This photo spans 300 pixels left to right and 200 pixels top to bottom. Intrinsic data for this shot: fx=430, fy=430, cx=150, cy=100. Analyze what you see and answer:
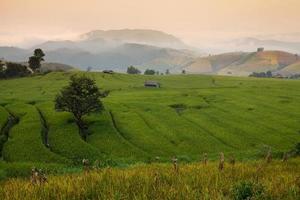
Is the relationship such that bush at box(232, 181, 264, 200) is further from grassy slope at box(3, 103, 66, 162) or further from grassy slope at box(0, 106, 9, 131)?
grassy slope at box(0, 106, 9, 131)

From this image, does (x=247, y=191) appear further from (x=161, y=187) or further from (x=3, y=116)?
(x=3, y=116)

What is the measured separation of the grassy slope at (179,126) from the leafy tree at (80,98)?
3740mm

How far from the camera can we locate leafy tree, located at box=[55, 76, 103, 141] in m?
88.4

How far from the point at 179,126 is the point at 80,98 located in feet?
79.6

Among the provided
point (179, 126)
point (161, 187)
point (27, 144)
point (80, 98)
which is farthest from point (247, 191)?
point (179, 126)

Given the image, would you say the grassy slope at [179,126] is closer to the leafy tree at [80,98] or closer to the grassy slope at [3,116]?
the leafy tree at [80,98]

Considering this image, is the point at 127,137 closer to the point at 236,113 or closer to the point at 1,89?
the point at 236,113

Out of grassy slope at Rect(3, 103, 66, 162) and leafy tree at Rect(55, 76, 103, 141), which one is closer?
grassy slope at Rect(3, 103, 66, 162)

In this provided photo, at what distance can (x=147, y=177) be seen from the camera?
52.0 ft

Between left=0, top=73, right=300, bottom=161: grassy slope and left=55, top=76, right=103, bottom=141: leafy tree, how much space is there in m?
3.74

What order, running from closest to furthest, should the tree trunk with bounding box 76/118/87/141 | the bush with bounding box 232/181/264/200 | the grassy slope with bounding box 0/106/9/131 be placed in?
the bush with bounding box 232/181/264/200 → the tree trunk with bounding box 76/118/87/141 → the grassy slope with bounding box 0/106/9/131

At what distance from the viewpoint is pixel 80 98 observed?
290 feet

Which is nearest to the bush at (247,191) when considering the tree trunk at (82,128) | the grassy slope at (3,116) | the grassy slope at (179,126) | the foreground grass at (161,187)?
the foreground grass at (161,187)

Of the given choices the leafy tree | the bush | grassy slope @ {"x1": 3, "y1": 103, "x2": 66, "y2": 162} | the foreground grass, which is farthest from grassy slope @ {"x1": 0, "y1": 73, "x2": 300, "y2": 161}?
the bush
